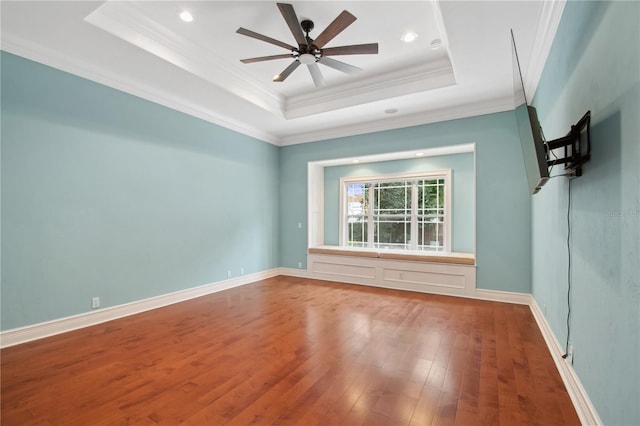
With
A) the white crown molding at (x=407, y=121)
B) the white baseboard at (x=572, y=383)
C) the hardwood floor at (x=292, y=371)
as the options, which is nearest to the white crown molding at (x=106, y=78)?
the white crown molding at (x=407, y=121)

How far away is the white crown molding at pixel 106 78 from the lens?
296 centimetres

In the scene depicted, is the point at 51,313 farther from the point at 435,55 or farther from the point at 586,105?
the point at 435,55

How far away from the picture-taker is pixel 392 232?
6.36 meters

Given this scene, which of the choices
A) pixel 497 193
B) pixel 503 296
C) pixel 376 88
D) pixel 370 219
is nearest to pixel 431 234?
pixel 370 219

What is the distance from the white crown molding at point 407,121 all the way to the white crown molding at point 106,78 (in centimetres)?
151

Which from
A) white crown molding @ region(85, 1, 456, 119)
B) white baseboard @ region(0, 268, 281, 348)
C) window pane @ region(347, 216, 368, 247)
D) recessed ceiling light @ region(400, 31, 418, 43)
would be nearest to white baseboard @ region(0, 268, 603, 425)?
white baseboard @ region(0, 268, 281, 348)

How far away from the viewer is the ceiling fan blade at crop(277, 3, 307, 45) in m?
2.47

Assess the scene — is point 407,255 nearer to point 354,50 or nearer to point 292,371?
point 292,371

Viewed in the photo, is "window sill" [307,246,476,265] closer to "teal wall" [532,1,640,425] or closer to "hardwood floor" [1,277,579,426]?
"hardwood floor" [1,277,579,426]

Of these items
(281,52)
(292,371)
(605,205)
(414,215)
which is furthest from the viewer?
(414,215)

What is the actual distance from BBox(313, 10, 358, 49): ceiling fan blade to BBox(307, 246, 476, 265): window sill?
3.68m

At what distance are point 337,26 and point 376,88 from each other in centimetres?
199

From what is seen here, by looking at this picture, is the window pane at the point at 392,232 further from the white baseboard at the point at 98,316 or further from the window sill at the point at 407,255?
the white baseboard at the point at 98,316

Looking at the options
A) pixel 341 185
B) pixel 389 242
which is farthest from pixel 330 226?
pixel 389 242
